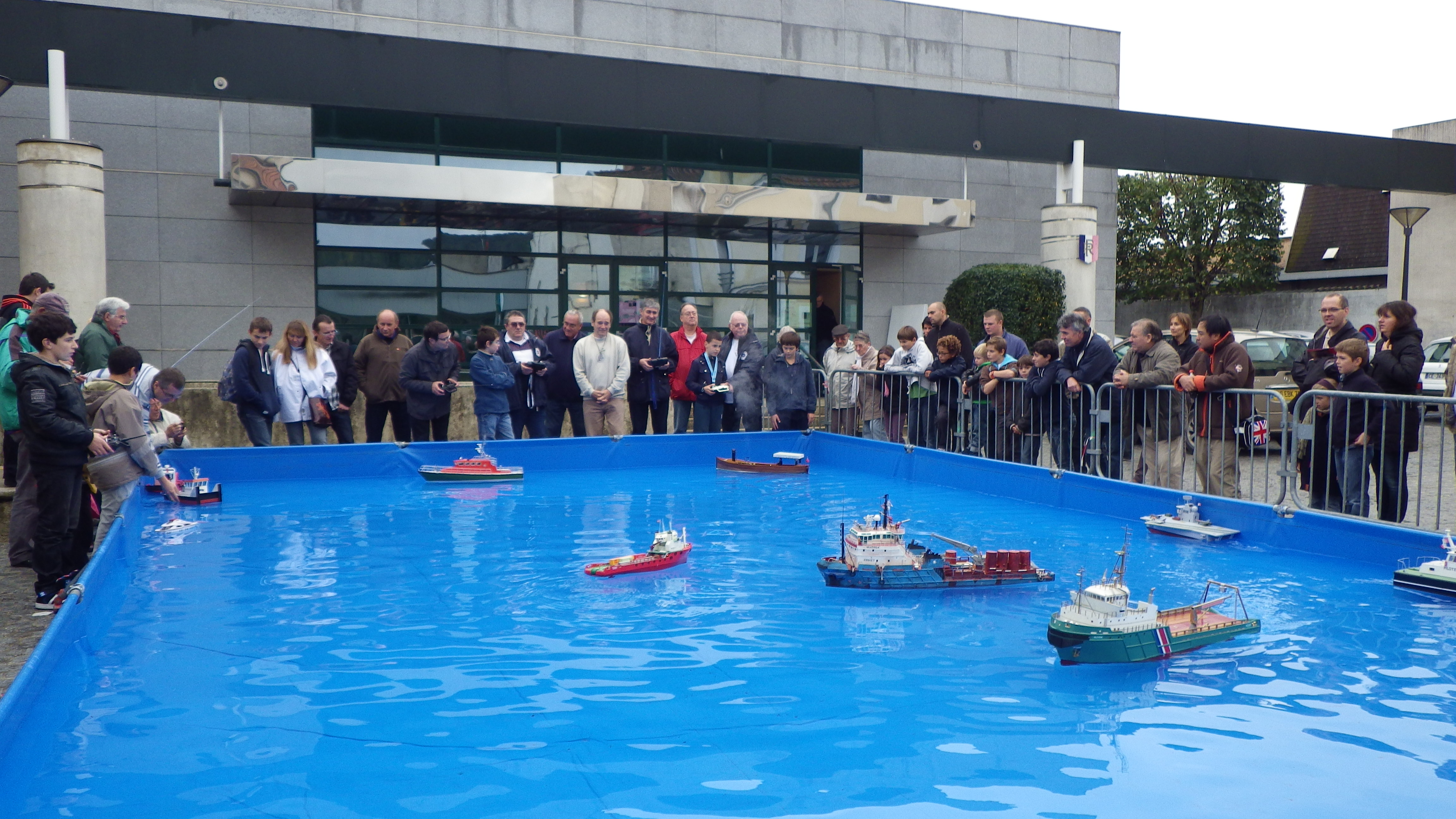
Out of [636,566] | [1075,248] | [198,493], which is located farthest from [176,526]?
[1075,248]

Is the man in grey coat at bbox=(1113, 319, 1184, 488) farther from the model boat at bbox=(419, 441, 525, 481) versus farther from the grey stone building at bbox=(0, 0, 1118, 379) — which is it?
the grey stone building at bbox=(0, 0, 1118, 379)

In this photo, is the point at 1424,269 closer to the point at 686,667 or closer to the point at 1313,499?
the point at 1313,499

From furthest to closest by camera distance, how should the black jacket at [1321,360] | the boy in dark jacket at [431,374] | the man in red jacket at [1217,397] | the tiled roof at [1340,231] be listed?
the tiled roof at [1340,231]
the boy in dark jacket at [431,374]
the black jacket at [1321,360]
the man in red jacket at [1217,397]

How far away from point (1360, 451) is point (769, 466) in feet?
17.8

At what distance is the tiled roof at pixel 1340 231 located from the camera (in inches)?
1453

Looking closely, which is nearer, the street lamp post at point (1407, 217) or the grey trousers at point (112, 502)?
the grey trousers at point (112, 502)

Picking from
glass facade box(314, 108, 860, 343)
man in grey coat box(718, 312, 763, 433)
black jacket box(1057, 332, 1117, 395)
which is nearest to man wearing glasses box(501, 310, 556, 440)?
man in grey coat box(718, 312, 763, 433)

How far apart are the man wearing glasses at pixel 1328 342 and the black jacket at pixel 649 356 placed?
21.5 feet

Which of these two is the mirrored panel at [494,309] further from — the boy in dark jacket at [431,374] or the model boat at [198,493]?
the model boat at [198,493]

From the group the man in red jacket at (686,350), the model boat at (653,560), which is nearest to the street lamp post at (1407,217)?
the man in red jacket at (686,350)

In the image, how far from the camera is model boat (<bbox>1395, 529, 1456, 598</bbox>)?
5.93m

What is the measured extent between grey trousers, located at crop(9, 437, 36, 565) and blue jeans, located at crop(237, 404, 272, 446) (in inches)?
157

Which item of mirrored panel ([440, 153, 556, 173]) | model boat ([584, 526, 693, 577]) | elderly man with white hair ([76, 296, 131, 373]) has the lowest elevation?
model boat ([584, 526, 693, 577])

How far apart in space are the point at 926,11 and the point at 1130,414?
13.1 meters
